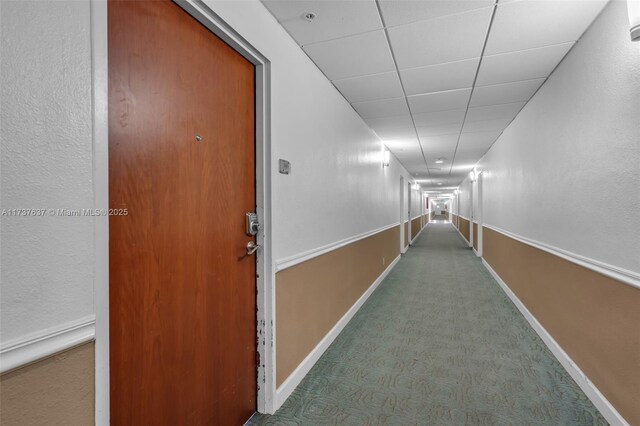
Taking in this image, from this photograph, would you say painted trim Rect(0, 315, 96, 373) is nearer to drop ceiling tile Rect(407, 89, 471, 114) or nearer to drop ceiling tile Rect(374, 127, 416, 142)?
drop ceiling tile Rect(407, 89, 471, 114)

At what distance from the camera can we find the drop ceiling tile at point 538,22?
1727 mm

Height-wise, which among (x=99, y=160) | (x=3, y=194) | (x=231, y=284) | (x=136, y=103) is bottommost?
(x=231, y=284)

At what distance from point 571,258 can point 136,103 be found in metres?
2.82

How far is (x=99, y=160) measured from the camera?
2.96ft

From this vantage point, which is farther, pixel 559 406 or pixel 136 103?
pixel 559 406

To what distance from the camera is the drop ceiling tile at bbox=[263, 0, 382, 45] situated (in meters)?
1.74

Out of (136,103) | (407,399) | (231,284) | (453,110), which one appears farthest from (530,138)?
(136,103)

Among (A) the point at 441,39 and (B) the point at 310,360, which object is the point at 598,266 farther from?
(B) the point at 310,360

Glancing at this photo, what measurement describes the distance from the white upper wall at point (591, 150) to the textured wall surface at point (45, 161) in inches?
91.6

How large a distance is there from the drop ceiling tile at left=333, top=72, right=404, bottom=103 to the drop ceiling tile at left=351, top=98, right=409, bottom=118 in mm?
130

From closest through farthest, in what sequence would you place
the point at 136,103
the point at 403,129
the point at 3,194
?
the point at 3,194, the point at 136,103, the point at 403,129

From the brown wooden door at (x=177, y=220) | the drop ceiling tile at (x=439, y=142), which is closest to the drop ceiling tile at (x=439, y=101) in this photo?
the drop ceiling tile at (x=439, y=142)

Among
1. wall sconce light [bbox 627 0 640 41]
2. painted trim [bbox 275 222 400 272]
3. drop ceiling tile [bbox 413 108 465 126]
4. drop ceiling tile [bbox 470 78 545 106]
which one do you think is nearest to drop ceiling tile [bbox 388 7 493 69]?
wall sconce light [bbox 627 0 640 41]

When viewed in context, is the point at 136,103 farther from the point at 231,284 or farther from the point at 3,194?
the point at 231,284
